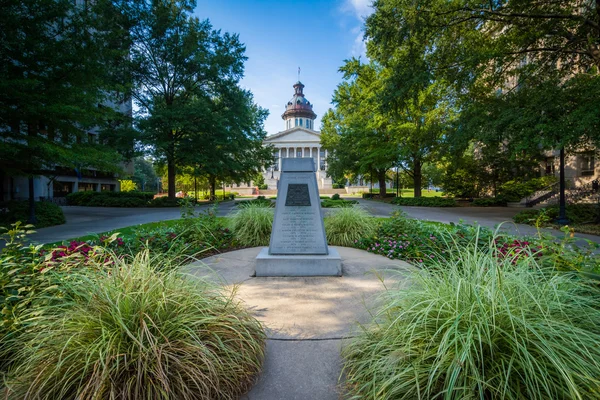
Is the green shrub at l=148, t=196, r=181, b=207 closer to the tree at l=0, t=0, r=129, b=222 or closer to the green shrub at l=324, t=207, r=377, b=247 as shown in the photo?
the tree at l=0, t=0, r=129, b=222

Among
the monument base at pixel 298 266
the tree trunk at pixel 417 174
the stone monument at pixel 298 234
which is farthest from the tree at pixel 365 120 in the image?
the monument base at pixel 298 266

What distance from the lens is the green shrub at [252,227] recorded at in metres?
8.53

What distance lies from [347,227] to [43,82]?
45.7 feet

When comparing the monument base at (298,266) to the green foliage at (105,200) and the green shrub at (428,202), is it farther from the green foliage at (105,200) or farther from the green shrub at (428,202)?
the green foliage at (105,200)

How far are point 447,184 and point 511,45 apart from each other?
58.9ft

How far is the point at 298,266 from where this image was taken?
5660mm

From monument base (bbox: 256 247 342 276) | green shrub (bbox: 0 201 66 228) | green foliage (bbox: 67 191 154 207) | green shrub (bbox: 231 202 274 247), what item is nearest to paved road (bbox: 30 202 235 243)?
green shrub (bbox: 0 201 66 228)

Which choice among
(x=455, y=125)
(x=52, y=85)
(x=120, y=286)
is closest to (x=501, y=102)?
(x=455, y=125)

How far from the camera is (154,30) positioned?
23547 millimetres

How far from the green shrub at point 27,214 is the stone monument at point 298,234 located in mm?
13159

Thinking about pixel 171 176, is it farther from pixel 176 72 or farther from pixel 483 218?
pixel 483 218

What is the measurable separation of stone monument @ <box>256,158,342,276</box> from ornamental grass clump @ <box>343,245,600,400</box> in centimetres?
289

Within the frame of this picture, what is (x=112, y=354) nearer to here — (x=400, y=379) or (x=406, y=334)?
(x=400, y=379)

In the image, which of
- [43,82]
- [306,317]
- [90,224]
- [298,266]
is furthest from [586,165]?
[43,82]
